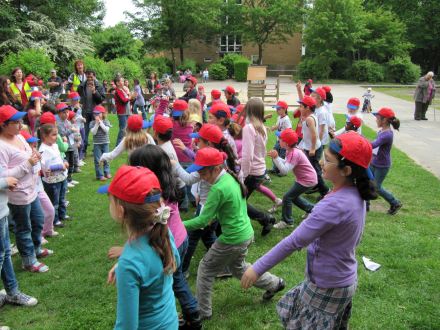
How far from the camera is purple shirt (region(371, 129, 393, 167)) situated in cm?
639

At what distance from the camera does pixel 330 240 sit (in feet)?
8.95

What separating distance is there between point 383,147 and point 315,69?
36.5 m

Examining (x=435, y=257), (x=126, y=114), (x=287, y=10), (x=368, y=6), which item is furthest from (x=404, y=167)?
(x=368, y=6)

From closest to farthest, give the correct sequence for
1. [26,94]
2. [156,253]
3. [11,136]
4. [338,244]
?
1. [156,253]
2. [338,244]
3. [11,136]
4. [26,94]

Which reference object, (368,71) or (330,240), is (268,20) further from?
(330,240)

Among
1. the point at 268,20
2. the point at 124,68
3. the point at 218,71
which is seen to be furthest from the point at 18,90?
the point at 268,20

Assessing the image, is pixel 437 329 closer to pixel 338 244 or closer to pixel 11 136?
pixel 338 244

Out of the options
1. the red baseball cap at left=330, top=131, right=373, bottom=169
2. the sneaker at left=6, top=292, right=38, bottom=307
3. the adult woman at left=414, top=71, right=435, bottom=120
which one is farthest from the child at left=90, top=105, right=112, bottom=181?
the adult woman at left=414, top=71, right=435, bottom=120

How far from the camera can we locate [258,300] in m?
4.39

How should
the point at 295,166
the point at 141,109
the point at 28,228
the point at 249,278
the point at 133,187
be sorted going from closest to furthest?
1. the point at 133,187
2. the point at 249,278
3. the point at 28,228
4. the point at 295,166
5. the point at 141,109

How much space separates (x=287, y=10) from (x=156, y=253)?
48723 mm

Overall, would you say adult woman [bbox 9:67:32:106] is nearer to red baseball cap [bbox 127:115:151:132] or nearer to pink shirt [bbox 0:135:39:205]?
red baseball cap [bbox 127:115:151:132]

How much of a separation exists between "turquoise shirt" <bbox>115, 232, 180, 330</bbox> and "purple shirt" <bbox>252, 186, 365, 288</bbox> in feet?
2.38

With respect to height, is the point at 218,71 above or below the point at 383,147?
below
